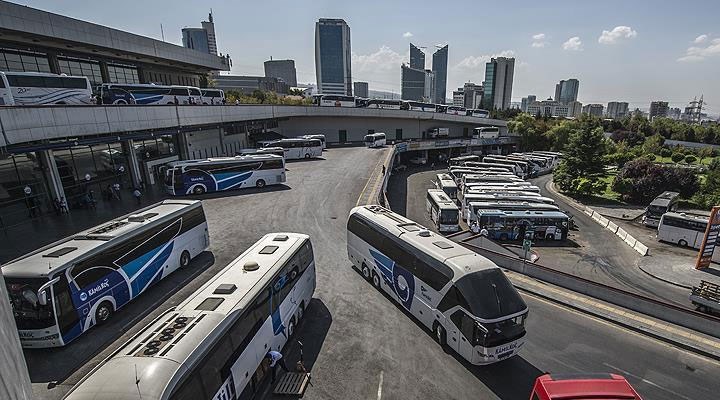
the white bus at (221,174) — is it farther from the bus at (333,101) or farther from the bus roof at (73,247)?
the bus at (333,101)

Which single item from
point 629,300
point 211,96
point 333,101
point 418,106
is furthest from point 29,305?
point 418,106

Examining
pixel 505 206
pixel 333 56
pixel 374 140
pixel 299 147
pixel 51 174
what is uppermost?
pixel 333 56

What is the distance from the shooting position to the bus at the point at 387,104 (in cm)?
6850

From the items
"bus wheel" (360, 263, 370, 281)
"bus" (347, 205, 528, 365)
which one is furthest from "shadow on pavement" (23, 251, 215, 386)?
"bus" (347, 205, 528, 365)

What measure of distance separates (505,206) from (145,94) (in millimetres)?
35314

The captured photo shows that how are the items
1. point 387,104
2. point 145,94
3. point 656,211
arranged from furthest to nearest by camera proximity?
point 387,104 → point 145,94 → point 656,211

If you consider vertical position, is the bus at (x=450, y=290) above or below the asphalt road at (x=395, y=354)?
above

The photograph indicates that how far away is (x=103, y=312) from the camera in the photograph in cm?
1302

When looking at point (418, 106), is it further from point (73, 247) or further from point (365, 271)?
point (73, 247)

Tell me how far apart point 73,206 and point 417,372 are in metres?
27.2

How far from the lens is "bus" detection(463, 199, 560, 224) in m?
30.4

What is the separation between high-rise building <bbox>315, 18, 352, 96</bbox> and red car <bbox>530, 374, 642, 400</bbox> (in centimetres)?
18124

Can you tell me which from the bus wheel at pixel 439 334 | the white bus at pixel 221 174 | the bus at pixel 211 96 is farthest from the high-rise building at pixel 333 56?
the bus wheel at pixel 439 334

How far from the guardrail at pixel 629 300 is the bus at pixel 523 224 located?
10638mm
